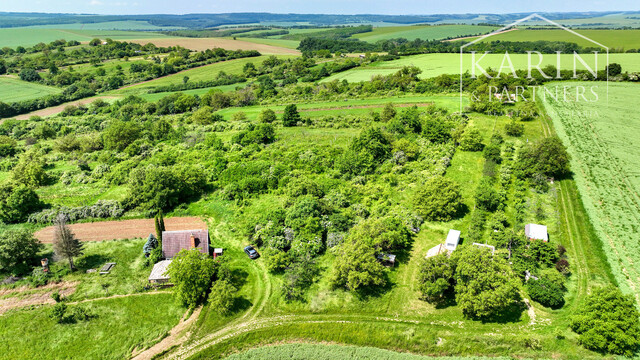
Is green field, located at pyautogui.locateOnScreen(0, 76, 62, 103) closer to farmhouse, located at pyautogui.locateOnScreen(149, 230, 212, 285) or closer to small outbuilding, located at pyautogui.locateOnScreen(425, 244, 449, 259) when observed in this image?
farmhouse, located at pyautogui.locateOnScreen(149, 230, 212, 285)

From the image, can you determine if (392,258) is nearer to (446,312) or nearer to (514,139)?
(446,312)

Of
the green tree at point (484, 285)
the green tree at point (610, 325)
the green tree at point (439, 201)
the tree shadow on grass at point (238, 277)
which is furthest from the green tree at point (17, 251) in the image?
the green tree at point (610, 325)

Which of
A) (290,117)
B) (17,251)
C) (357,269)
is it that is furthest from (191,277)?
(290,117)

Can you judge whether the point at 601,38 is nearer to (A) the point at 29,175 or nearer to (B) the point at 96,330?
(B) the point at 96,330

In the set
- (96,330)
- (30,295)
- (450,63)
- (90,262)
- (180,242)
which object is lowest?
(96,330)

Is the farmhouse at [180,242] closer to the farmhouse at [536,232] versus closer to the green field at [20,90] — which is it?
the farmhouse at [536,232]

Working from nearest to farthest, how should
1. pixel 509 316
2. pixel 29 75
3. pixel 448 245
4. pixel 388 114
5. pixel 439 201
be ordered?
pixel 509 316 → pixel 448 245 → pixel 439 201 → pixel 388 114 → pixel 29 75

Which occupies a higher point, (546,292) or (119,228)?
(119,228)
